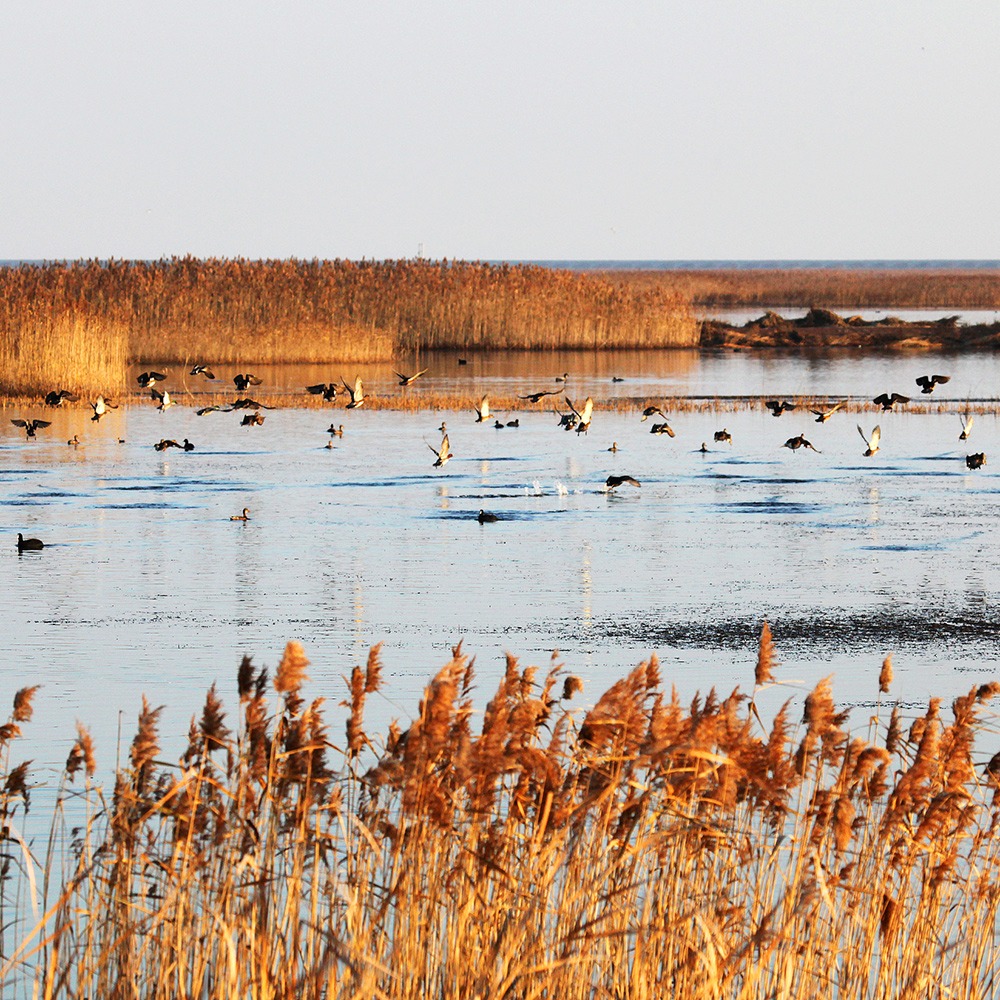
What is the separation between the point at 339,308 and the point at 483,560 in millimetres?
31658

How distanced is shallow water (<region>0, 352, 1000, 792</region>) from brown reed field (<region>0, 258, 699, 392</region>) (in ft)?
42.5

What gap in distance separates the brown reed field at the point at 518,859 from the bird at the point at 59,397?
23.8 metres

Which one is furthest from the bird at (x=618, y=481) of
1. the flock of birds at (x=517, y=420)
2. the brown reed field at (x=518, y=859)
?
the brown reed field at (x=518, y=859)

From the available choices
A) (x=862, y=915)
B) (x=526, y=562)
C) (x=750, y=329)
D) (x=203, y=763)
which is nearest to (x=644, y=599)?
(x=526, y=562)

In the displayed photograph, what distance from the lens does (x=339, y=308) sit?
4731 cm

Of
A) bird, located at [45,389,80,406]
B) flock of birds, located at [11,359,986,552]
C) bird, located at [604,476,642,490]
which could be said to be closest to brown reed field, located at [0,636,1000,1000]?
flock of birds, located at [11,359,986,552]

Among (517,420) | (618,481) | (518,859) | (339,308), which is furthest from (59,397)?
(518,859)

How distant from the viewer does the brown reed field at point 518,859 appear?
4.85m

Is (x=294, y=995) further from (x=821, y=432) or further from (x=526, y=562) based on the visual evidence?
(x=821, y=432)

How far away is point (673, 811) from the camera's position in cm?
521

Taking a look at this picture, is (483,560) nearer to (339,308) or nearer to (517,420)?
(517,420)

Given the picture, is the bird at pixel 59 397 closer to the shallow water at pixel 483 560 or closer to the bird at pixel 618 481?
the shallow water at pixel 483 560

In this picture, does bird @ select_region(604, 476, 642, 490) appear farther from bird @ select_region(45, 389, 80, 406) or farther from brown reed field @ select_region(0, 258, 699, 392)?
brown reed field @ select_region(0, 258, 699, 392)

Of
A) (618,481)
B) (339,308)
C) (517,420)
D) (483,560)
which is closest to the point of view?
(483,560)
